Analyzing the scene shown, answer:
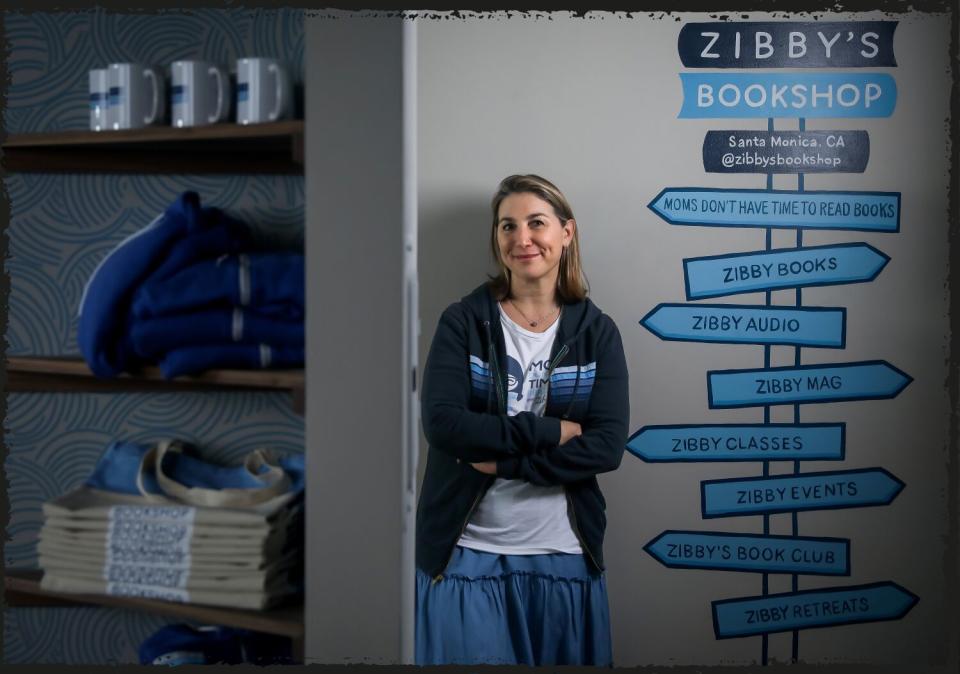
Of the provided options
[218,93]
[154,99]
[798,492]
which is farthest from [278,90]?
[798,492]

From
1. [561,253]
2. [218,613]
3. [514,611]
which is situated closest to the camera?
[218,613]

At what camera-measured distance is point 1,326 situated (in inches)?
85.7

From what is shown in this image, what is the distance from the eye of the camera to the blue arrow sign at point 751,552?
8.11ft

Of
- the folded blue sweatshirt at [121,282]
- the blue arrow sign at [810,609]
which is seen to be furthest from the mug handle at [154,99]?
the blue arrow sign at [810,609]

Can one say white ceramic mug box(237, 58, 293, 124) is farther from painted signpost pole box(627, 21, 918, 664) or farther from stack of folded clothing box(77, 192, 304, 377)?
painted signpost pole box(627, 21, 918, 664)

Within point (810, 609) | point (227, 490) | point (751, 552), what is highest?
point (227, 490)

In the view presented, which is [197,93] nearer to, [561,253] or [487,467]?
[561,253]

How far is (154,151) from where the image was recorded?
2.08 metres

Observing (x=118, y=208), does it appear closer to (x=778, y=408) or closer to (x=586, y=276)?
(x=586, y=276)

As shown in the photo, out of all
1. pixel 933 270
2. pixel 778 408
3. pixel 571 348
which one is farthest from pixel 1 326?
pixel 933 270

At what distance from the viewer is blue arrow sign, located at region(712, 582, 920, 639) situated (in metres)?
2.46

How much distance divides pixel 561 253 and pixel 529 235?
137 millimetres

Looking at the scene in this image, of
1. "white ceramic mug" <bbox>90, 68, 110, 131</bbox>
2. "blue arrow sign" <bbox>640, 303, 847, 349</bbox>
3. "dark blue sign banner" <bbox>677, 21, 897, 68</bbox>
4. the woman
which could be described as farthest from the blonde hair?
"white ceramic mug" <bbox>90, 68, 110, 131</bbox>

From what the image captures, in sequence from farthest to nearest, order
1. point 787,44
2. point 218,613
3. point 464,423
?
point 787,44, point 464,423, point 218,613
